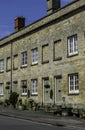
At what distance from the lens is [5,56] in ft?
137

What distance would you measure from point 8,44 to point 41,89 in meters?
10.5

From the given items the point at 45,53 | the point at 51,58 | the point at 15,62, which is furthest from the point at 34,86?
the point at 15,62

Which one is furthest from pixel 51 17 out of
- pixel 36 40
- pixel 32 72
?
pixel 32 72

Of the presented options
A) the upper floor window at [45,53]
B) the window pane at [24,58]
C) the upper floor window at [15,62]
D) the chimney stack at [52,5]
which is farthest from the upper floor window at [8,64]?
the upper floor window at [45,53]

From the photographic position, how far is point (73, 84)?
90.0 ft

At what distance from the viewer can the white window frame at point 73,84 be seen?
27047 millimetres

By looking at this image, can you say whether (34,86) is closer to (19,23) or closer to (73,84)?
(73,84)

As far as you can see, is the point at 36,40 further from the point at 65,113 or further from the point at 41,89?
the point at 65,113

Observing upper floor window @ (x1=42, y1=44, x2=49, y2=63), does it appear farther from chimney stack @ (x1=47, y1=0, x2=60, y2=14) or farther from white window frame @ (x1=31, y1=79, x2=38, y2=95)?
chimney stack @ (x1=47, y1=0, x2=60, y2=14)

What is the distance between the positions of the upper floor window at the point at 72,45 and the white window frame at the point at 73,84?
1.65 m

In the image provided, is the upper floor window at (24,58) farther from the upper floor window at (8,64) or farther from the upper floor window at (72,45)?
the upper floor window at (72,45)

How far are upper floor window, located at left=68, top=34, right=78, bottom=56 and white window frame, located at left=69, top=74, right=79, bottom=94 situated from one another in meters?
1.65

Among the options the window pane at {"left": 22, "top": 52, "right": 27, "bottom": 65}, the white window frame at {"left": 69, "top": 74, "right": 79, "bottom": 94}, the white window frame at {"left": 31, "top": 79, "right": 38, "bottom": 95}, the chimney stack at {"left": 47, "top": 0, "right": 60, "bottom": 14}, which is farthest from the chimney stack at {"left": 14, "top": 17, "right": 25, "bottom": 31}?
the white window frame at {"left": 69, "top": 74, "right": 79, "bottom": 94}

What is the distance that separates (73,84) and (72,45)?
110 inches
